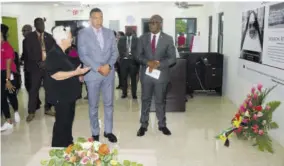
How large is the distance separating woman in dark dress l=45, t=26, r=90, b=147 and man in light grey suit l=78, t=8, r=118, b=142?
0.59 meters

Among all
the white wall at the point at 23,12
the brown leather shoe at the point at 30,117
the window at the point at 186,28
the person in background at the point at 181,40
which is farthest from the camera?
the window at the point at 186,28

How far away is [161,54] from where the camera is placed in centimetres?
373

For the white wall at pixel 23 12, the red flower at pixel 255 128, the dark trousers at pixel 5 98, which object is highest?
the white wall at pixel 23 12

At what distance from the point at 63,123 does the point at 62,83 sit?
383 mm

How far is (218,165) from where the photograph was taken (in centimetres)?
301

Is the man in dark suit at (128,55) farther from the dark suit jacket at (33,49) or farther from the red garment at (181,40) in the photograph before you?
the red garment at (181,40)

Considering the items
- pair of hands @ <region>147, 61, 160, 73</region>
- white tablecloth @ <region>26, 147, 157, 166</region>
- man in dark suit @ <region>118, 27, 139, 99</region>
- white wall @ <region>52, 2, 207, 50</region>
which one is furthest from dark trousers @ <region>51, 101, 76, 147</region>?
white wall @ <region>52, 2, 207, 50</region>

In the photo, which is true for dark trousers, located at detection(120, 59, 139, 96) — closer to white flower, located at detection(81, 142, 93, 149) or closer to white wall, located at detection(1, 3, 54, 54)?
white wall, located at detection(1, 3, 54, 54)

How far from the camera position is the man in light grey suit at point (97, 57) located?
3.30 m

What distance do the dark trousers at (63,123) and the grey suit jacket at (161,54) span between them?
4.12 ft

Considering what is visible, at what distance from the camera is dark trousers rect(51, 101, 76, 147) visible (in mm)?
2719

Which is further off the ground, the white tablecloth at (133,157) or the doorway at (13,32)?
the doorway at (13,32)

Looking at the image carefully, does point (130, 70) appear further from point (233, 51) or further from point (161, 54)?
point (161, 54)

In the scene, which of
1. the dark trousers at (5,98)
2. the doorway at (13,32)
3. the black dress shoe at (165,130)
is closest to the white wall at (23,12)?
the doorway at (13,32)
